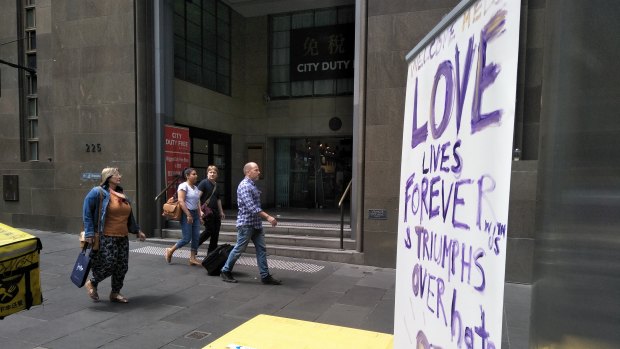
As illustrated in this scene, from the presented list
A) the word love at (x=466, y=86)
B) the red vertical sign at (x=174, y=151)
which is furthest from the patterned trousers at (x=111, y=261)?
the red vertical sign at (x=174, y=151)

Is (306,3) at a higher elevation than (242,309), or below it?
higher

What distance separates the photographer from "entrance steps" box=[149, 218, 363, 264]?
7641 millimetres

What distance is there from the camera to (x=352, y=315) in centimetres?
480

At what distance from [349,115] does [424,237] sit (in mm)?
11270

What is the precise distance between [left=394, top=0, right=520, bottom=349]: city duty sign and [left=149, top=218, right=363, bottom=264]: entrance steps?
5860mm

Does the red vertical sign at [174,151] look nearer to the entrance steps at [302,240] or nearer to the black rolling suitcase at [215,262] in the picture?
the entrance steps at [302,240]

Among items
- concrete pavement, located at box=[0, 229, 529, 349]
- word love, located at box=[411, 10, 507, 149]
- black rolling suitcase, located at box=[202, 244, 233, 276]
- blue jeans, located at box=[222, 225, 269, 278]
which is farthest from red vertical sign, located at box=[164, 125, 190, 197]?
word love, located at box=[411, 10, 507, 149]

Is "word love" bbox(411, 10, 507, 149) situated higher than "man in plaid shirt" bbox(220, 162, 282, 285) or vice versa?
"word love" bbox(411, 10, 507, 149)

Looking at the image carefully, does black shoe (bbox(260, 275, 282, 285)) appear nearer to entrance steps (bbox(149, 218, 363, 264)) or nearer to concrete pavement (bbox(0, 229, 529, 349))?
concrete pavement (bbox(0, 229, 529, 349))

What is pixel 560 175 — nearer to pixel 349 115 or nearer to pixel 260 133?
pixel 349 115

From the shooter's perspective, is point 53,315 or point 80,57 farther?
point 80,57

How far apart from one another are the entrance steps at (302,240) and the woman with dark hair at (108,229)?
3162 millimetres

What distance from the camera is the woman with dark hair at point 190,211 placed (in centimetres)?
671

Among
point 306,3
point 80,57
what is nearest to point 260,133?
point 306,3
